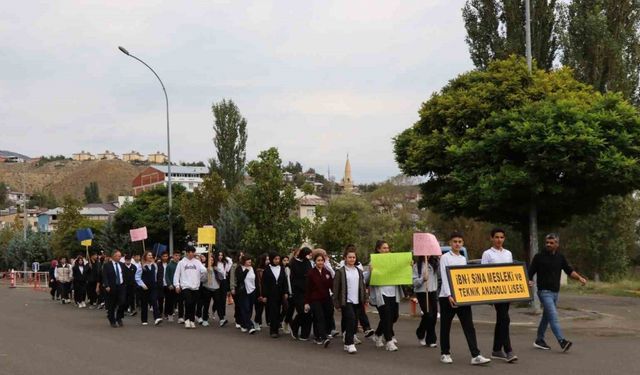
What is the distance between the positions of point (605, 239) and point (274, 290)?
1255 inches

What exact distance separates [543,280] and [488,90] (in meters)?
8.64

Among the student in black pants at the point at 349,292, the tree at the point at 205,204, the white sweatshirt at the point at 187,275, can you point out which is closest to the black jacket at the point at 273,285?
the white sweatshirt at the point at 187,275

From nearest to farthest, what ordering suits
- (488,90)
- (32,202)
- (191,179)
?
(488,90), (191,179), (32,202)

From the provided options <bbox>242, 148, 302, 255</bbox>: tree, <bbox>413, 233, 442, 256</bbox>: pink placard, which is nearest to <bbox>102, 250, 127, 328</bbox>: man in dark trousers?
<bbox>413, 233, 442, 256</bbox>: pink placard

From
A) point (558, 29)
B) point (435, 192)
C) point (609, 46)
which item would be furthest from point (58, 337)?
point (609, 46)

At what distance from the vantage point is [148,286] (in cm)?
1947

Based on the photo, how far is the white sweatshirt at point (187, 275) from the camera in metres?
17.9

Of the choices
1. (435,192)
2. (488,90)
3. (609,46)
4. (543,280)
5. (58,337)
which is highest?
(609,46)

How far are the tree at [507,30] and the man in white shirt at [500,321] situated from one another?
47.3 feet

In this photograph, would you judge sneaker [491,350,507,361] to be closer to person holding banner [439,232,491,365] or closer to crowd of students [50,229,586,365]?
crowd of students [50,229,586,365]

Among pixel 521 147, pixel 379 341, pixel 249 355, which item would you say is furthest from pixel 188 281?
pixel 521 147

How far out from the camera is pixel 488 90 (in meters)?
19.7

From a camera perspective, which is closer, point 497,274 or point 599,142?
point 497,274

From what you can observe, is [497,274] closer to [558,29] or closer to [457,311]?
[457,311]
